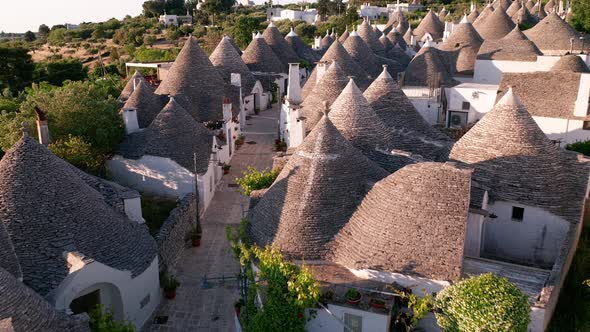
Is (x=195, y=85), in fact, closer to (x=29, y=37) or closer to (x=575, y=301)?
(x=575, y=301)

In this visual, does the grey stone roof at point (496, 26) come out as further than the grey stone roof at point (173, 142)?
Yes

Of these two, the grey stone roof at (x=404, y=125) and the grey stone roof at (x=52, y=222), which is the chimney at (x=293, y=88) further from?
the grey stone roof at (x=52, y=222)

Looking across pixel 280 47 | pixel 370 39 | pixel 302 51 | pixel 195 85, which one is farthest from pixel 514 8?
pixel 195 85

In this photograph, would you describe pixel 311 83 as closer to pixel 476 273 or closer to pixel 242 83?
pixel 242 83

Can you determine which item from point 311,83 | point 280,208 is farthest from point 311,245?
point 311,83

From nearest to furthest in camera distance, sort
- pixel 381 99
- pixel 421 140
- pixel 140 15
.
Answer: pixel 421 140 < pixel 381 99 < pixel 140 15

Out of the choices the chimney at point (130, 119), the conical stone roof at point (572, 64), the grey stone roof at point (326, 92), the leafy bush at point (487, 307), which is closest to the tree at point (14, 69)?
the chimney at point (130, 119)

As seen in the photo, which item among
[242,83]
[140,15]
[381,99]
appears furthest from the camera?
[140,15]
